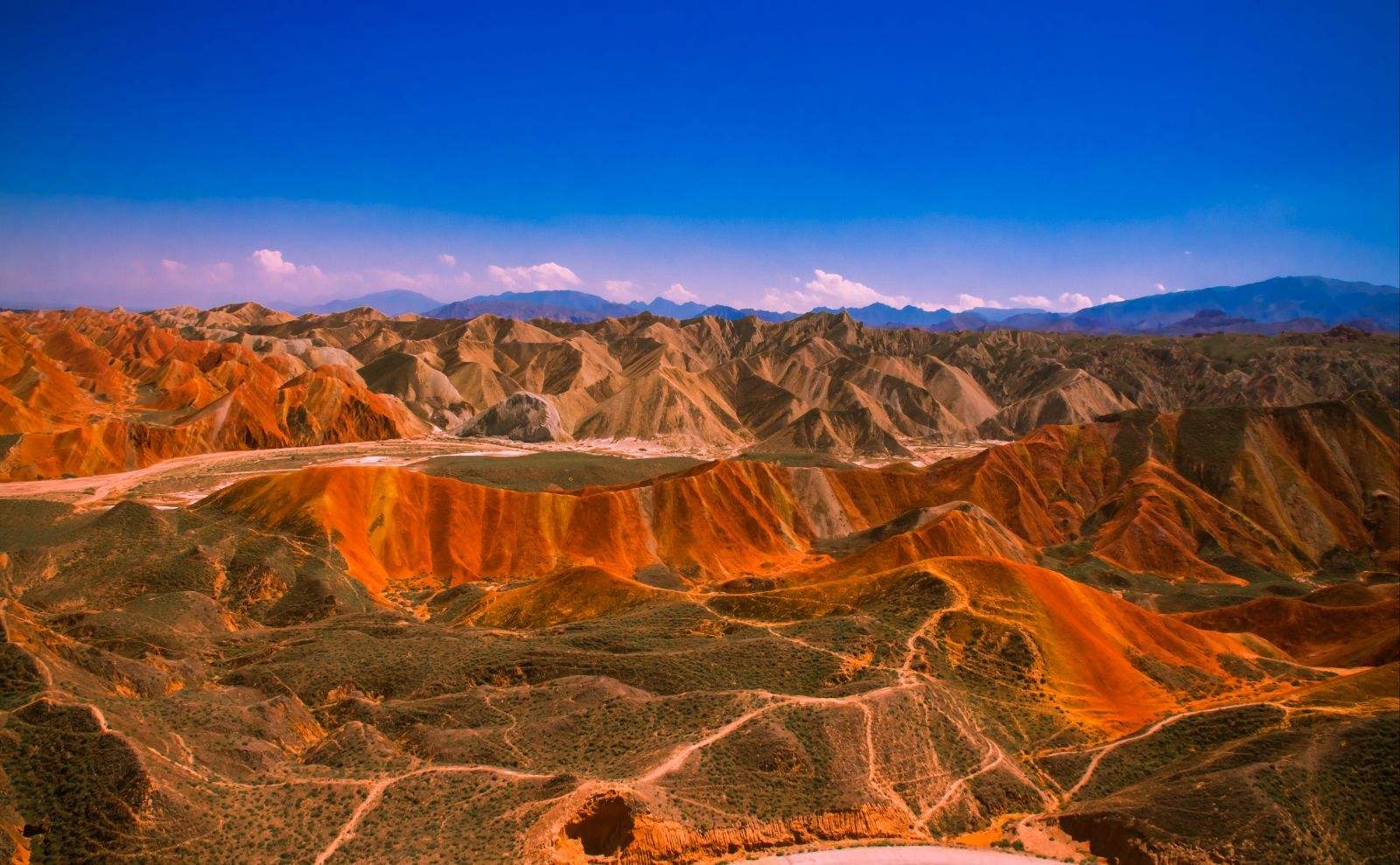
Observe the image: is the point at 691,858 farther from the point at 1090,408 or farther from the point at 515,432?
the point at 1090,408

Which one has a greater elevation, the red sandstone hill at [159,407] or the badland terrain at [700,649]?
the red sandstone hill at [159,407]

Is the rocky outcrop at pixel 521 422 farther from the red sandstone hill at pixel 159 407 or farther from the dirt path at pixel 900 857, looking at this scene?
the dirt path at pixel 900 857

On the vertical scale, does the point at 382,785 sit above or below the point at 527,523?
below

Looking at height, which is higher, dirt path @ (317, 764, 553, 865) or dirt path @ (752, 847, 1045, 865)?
dirt path @ (317, 764, 553, 865)

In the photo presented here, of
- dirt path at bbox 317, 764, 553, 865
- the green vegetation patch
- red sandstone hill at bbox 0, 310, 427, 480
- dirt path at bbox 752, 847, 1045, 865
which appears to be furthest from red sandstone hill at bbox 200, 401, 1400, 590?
red sandstone hill at bbox 0, 310, 427, 480

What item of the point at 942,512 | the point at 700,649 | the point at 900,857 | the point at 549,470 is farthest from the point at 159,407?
the point at 900,857

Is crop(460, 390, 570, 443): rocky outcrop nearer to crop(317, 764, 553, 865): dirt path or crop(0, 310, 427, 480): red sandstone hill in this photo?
crop(0, 310, 427, 480): red sandstone hill

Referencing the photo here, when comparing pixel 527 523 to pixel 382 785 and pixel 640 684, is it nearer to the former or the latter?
pixel 640 684

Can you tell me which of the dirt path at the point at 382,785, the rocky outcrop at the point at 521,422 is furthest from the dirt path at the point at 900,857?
the rocky outcrop at the point at 521,422
